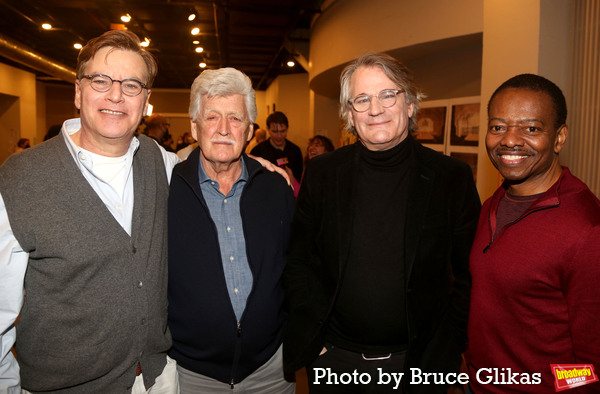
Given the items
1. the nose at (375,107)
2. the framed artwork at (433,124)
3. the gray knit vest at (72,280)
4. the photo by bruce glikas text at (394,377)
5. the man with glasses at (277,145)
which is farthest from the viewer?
the man with glasses at (277,145)

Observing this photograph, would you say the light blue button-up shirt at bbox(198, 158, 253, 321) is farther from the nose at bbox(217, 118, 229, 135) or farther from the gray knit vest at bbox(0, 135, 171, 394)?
the gray knit vest at bbox(0, 135, 171, 394)

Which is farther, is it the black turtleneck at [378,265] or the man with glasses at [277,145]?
the man with glasses at [277,145]

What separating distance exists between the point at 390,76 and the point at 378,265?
0.84 metres

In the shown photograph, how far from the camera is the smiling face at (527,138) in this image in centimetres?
152

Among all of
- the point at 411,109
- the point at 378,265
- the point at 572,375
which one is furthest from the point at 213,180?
the point at 572,375

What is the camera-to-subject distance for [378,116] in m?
1.80

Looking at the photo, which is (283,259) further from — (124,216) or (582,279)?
(582,279)

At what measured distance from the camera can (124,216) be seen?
5.54ft

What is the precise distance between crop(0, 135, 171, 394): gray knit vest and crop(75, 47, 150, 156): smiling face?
0.44ft

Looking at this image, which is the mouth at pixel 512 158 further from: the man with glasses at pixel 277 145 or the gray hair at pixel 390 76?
the man with glasses at pixel 277 145

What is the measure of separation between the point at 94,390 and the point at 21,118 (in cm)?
1676

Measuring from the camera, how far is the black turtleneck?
177cm

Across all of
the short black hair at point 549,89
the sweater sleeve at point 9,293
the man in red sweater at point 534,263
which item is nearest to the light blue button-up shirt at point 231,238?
the sweater sleeve at point 9,293

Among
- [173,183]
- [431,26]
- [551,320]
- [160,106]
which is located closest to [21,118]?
[160,106]
